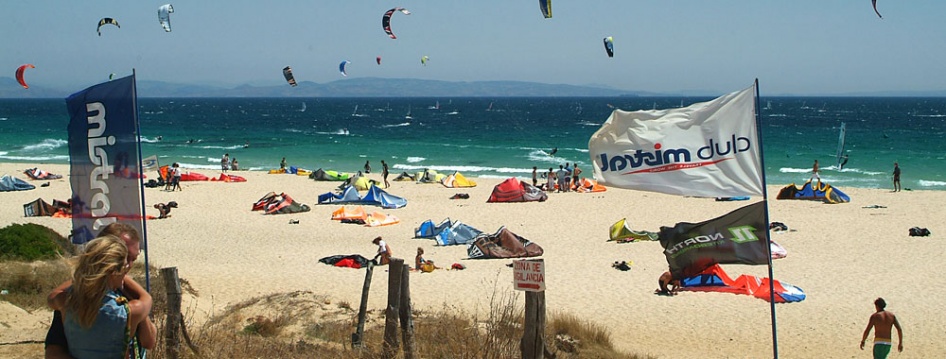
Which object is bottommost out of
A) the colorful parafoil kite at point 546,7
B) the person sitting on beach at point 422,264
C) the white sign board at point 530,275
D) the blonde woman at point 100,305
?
the person sitting on beach at point 422,264

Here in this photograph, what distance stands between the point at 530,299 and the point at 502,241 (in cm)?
1104

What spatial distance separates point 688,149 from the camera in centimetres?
675

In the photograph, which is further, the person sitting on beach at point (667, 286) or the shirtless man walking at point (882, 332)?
the person sitting on beach at point (667, 286)

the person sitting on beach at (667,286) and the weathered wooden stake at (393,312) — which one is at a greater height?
the weathered wooden stake at (393,312)

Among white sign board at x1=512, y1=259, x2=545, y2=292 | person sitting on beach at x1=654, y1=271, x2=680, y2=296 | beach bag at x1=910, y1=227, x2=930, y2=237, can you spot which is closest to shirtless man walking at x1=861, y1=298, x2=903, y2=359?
person sitting on beach at x1=654, y1=271, x2=680, y2=296

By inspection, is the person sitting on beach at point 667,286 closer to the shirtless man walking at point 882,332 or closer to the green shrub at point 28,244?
the shirtless man walking at point 882,332

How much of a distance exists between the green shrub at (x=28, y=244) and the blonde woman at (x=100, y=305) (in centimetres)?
876

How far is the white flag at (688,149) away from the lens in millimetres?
6621

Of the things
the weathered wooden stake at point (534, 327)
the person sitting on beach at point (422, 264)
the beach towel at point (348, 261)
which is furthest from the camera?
the beach towel at point (348, 261)

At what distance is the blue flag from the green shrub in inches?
235

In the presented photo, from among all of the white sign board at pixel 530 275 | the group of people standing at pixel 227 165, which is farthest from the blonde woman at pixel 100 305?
the group of people standing at pixel 227 165

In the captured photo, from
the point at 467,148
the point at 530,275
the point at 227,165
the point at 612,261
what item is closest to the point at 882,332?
the point at 530,275

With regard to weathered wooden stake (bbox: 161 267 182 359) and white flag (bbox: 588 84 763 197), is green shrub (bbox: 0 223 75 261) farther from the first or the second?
white flag (bbox: 588 84 763 197)

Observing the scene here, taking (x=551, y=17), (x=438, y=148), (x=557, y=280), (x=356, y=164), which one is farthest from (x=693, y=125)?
(x=438, y=148)
